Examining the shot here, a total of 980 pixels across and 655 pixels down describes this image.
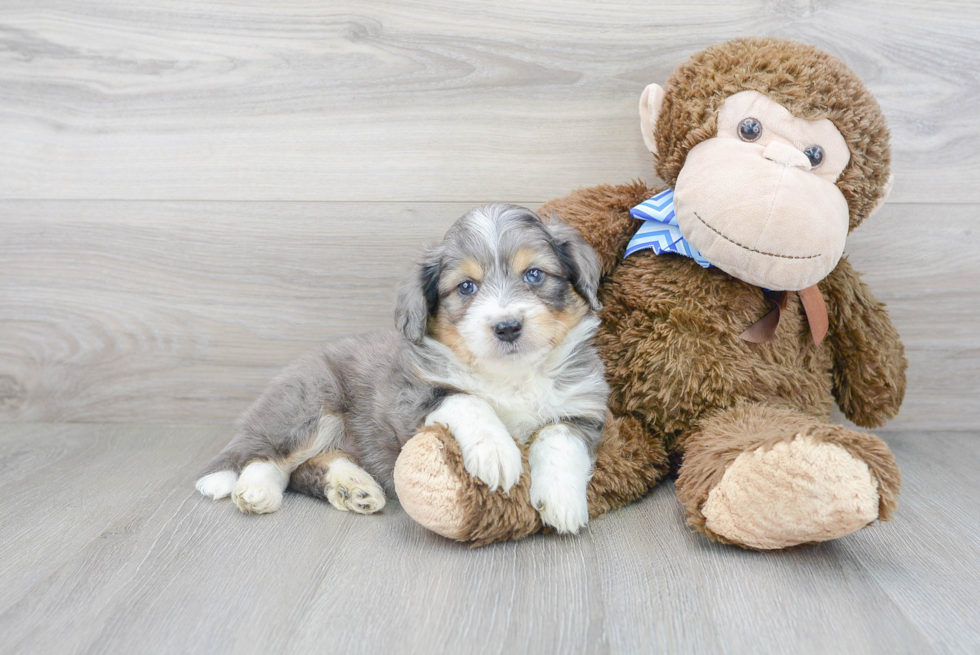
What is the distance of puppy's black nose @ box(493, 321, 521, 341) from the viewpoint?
1.74m

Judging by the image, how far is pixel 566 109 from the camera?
97.7 inches

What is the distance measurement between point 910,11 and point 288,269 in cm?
225

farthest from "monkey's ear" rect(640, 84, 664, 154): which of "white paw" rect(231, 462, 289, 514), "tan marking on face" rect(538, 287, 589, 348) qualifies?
"white paw" rect(231, 462, 289, 514)

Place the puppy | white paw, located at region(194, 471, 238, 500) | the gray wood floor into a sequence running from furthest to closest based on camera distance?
the gray wood floor
white paw, located at region(194, 471, 238, 500)
the puppy

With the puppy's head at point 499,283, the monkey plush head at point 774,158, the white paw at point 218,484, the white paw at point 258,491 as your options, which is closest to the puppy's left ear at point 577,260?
the puppy's head at point 499,283

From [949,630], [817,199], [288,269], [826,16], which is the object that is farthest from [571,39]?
[949,630]

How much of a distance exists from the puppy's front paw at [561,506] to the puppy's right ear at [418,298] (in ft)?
1.68

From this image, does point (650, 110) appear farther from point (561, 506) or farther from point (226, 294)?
point (226, 294)

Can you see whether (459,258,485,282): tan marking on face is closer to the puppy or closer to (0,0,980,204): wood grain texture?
the puppy

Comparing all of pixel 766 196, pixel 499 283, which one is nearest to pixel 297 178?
pixel 499 283

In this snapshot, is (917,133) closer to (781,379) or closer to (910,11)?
(910,11)

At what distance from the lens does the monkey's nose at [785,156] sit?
1831 mm

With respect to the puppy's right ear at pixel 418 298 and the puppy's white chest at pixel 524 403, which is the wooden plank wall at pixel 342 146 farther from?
the puppy's white chest at pixel 524 403

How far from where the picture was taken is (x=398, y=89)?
2498 mm
